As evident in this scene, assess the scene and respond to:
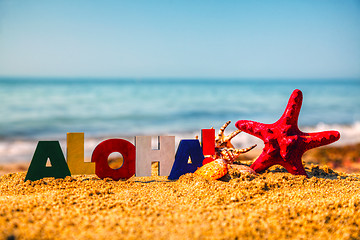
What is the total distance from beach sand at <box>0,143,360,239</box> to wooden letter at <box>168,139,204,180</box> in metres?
0.16

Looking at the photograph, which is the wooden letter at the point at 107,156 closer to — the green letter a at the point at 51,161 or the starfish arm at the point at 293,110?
the green letter a at the point at 51,161

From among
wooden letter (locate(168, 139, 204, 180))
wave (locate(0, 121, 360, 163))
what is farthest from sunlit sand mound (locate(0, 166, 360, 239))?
wave (locate(0, 121, 360, 163))

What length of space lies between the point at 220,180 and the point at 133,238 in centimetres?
198

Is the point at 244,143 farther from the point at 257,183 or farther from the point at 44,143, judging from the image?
the point at 44,143

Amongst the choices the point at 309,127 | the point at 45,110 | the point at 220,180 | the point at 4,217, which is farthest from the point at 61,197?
the point at 45,110

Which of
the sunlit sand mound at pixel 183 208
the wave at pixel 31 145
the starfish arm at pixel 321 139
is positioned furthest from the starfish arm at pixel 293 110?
the wave at pixel 31 145

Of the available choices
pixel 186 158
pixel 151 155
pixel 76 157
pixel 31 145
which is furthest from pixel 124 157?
pixel 31 145

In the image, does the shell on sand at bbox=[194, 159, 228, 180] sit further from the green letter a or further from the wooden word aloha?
the green letter a

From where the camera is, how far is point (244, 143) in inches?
404

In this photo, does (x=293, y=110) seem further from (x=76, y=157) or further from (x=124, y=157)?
(x=76, y=157)

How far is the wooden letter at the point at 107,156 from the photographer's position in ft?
15.4

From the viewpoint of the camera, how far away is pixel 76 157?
4.66 meters

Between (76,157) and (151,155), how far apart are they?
3.46 ft

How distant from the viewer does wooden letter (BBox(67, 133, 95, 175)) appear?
463 cm
